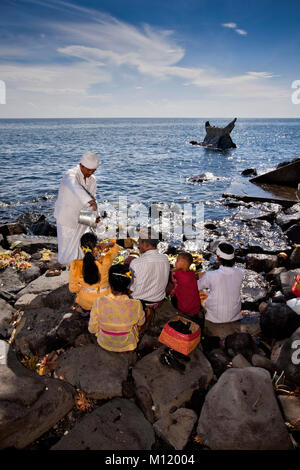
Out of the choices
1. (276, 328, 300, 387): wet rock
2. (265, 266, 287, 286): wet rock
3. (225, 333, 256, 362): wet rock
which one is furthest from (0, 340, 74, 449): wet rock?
(265, 266, 287, 286): wet rock

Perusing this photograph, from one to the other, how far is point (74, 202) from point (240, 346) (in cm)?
412

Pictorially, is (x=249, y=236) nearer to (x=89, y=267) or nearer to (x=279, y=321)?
(x=279, y=321)

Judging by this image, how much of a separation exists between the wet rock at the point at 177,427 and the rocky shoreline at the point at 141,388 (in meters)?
0.01

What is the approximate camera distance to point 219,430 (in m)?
3.06

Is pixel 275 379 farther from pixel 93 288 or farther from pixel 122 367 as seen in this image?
pixel 93 288

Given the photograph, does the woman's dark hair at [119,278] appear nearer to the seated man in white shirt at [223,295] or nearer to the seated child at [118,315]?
the seated child at [118,315]

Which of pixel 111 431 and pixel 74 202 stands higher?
pixel 74 202

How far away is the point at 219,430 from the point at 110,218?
41.4 ft

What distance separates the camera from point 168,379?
3701 mm

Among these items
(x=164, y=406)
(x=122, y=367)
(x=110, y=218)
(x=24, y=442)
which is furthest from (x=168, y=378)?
(x=110, y=218)

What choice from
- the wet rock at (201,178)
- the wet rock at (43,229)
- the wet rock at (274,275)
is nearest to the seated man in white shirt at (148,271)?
the wet rock at (274,275)

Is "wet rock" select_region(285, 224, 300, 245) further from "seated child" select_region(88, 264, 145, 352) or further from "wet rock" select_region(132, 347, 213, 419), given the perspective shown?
"seated child" select_region(88, 264, 145, 352)

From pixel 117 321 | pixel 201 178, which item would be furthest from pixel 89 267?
pixel 201 178
